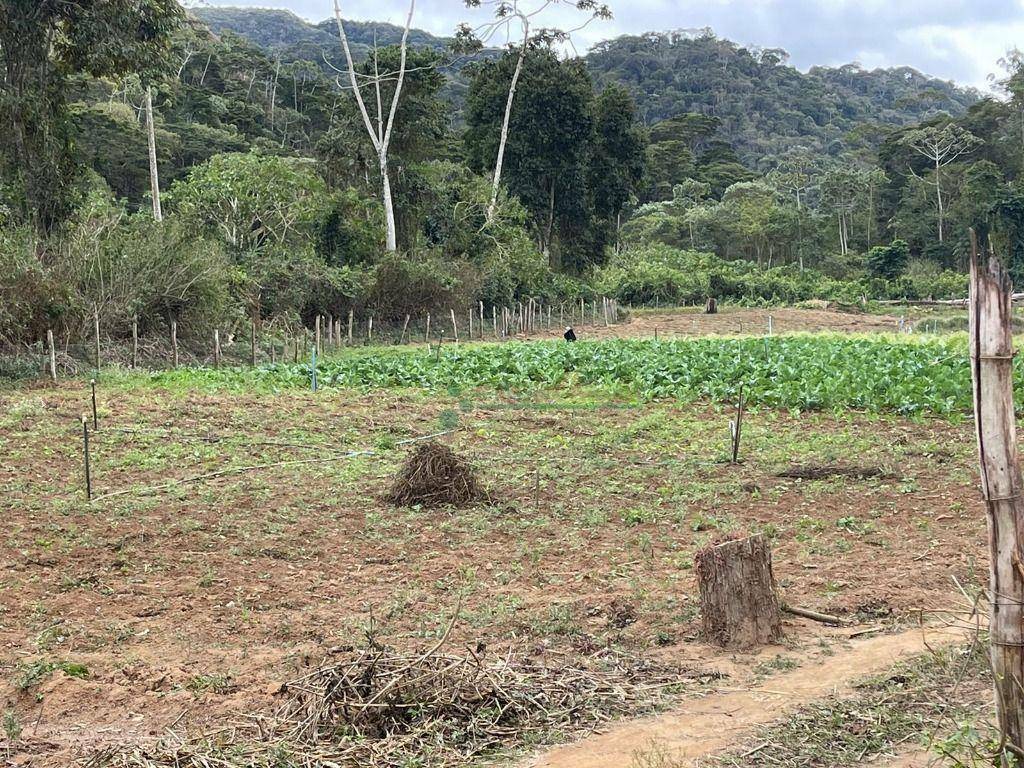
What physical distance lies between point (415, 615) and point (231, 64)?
196ft

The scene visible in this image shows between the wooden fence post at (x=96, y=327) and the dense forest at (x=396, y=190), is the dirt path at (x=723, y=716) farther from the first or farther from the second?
the dense forest at (x=396, y=190)

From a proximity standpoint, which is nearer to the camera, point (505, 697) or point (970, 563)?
point (505, 697)

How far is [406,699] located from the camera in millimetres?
4828

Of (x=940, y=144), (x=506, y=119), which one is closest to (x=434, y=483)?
(x=506, y=119)

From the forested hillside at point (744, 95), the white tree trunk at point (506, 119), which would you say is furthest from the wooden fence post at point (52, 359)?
the forested hillside at point (744, 95)

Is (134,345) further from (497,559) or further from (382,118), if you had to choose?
(382,118)

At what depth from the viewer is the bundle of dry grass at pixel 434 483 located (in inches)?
371

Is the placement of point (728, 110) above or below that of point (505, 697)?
above

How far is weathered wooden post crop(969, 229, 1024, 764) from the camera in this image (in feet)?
12.5

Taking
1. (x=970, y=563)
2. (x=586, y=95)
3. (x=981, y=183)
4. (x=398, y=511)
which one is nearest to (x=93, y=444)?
(x=398, y=511)

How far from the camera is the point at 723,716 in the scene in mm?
4812

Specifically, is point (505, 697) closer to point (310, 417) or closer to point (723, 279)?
point (310, 417)

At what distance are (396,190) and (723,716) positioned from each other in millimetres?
34332

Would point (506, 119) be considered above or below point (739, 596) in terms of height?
above
